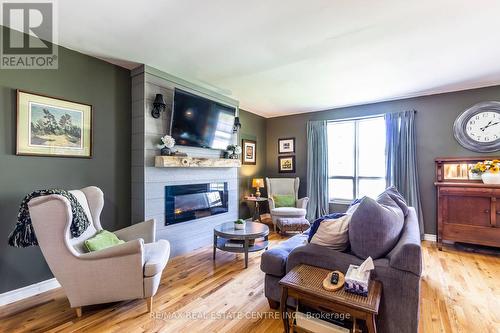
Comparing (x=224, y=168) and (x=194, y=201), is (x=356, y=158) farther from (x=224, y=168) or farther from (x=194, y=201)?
(x=194, y=201)

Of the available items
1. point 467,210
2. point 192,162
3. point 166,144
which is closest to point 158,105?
point 166,144

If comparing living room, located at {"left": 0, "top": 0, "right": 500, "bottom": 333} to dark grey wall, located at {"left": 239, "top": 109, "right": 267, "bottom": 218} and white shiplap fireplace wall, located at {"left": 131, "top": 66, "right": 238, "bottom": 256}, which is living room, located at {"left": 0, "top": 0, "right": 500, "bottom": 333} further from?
dark grey wall, located at {"left": 239, "top": 109, "right": 267, "bottom": 218}

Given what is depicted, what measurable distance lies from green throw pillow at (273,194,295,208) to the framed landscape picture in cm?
327

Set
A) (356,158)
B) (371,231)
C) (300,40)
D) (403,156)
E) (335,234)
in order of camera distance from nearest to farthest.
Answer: (371,231)
(335,234)
(300,40)
(403,156)
(356,158)

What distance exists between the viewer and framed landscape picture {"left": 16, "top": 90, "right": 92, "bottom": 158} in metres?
2.32

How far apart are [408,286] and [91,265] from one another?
A: 2242mm

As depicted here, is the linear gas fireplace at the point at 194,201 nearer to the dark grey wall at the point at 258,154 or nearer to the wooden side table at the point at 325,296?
the dark grey wall at the point at 258,154

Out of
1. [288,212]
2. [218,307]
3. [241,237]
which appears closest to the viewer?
[218,307]

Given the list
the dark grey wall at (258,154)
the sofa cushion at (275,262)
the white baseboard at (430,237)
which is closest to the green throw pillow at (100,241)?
the sofa cushion at (275,262)

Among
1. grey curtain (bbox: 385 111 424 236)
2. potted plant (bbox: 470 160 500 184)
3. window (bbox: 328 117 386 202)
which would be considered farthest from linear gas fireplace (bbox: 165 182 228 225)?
potted plant (bbox: 470 160 500 184)

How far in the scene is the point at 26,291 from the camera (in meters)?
2.32

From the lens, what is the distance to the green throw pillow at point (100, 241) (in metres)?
2.10

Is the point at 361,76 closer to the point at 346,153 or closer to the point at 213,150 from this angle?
the point at 346,153

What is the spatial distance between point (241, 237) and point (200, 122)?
1.79m
